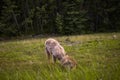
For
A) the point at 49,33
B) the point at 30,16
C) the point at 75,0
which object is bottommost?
the point at 49,33

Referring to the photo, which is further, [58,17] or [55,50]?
[58,17]

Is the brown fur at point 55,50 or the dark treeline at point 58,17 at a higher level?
the brown fur at point 55,50

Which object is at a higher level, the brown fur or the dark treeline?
the brown fur

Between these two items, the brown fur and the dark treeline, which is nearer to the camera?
the brown fur

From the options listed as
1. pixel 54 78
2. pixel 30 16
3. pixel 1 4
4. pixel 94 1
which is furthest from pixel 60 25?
pixel 54 78

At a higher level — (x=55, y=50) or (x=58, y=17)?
(x=55, y=50)

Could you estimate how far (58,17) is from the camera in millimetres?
38594

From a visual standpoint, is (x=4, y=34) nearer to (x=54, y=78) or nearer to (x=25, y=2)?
(x=25, y=2)

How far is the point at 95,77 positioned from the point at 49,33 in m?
37.3

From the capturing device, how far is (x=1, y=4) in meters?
41.8

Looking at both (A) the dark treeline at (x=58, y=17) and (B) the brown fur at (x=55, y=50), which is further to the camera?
(A) the dark treeline at (x=58, y=17)

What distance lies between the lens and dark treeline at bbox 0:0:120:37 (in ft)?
126

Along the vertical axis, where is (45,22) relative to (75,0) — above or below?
below

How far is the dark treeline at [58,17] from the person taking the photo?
3850 cm
